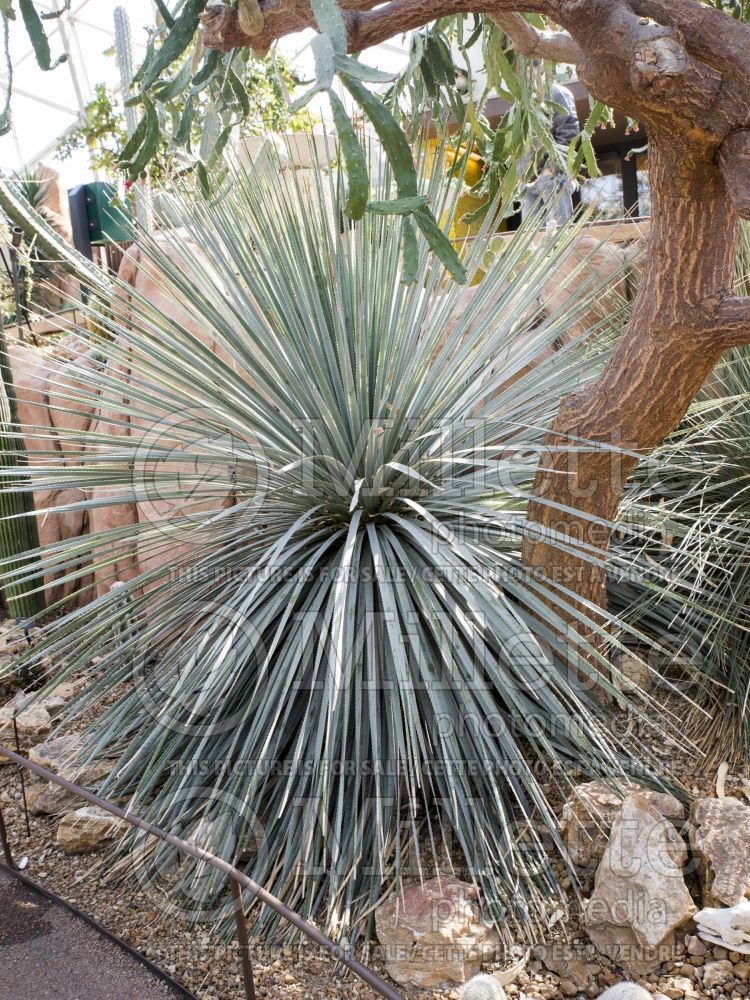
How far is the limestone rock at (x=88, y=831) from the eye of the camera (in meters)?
2.19

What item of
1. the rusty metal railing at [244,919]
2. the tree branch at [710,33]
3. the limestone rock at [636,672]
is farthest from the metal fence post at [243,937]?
the tree branch at [710,33]

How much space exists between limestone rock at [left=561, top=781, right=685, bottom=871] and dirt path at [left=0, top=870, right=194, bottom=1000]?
2.83 ft

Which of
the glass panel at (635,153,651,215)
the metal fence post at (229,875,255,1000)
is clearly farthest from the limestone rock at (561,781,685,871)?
the glass panel at (635,153,651,215)

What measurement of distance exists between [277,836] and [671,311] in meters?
1.38

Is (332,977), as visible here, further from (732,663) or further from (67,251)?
(67,251)

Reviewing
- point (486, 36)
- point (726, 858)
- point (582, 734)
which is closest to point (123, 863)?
point (582, 734)

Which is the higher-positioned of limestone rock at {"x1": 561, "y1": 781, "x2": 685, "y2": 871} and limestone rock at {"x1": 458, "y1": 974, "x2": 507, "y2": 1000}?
limestone rock at {"x1": 561, "y1": 781, "x2": 685, "y2": 871}

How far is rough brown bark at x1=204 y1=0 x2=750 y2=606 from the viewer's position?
59.4 inches

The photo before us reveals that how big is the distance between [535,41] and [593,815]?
1.77m

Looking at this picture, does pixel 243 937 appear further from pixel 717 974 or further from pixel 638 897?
pixel 717 974

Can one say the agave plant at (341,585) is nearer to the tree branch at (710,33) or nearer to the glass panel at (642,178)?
the tree branch at (710,33)

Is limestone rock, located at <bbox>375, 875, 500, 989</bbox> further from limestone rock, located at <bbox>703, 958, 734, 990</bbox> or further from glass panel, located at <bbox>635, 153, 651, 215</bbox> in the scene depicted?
glass panel, located at <bbox>635, 153, 651, 215</bbox>

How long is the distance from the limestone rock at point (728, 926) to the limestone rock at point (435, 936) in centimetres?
40

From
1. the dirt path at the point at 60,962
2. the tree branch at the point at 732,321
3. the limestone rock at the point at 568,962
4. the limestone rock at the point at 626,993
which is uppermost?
the tree branch at the point at 732,321
